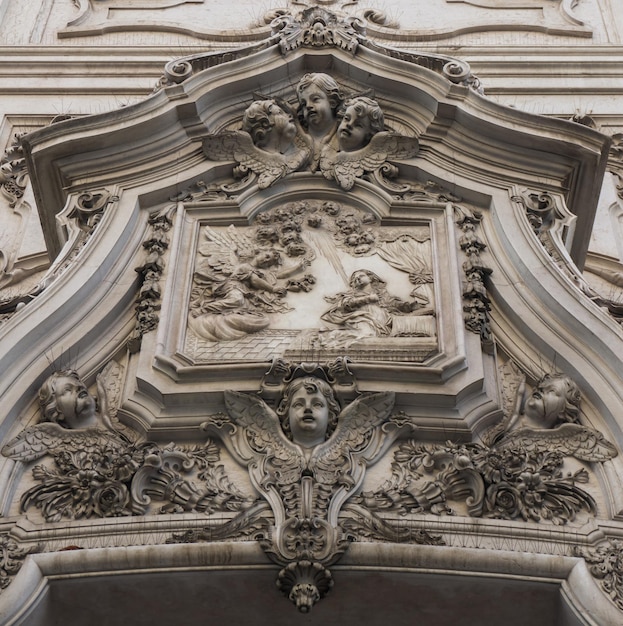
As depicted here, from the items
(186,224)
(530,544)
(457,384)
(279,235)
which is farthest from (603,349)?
(186,224)

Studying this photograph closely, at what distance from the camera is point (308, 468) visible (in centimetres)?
805

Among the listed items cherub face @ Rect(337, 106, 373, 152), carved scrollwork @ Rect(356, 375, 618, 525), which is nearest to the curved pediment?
cherub face @ Rect(337, 106, 373, 152)

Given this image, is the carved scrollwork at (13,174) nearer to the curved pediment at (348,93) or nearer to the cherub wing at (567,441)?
the curved pediment at (348,93)

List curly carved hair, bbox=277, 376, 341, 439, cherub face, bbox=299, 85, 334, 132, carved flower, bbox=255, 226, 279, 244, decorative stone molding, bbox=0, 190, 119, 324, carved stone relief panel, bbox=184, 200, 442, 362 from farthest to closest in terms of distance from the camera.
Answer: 1. cherub face, bbox=299, 85, 334, 132
2. carved flower, bbox=255, 226, 279, 244
3. decorative stone molding, bbox=0, 190, 119, 324
4. carved stone relief panel, bbox=184, 200, 442, 362
5. curly carved hair, bbox=277, 376, 341, 439

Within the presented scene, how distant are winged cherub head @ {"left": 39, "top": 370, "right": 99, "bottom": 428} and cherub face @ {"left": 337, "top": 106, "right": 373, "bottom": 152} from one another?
2933 millimetres

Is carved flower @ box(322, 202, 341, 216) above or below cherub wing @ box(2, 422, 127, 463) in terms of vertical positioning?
above

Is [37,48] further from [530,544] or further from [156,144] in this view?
[530,544]

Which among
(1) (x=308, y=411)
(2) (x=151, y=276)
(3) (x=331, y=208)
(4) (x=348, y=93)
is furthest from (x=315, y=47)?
(1) (x=308, y=411)

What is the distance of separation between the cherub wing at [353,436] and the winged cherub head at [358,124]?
258 centimetres

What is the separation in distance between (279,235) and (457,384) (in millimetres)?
2023

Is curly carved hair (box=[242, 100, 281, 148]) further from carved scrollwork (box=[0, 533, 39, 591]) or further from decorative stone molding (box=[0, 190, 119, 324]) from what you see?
carved scrollwork (box=[0, 533, 39, 591])

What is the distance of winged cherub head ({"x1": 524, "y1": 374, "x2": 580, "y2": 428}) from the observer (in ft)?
27.9

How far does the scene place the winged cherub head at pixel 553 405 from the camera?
8.49 meters

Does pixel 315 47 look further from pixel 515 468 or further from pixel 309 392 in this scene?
pixel 515 468
